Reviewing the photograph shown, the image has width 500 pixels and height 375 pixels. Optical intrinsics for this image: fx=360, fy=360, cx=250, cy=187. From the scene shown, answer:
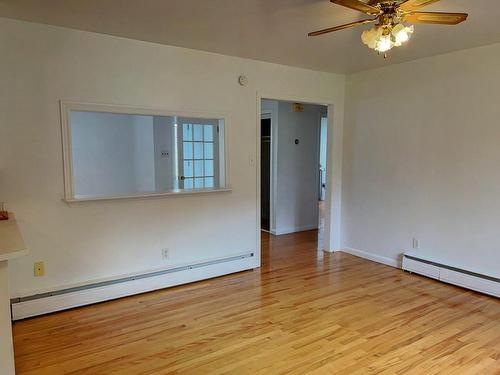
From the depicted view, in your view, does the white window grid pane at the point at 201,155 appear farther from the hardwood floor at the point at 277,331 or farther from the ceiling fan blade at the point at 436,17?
the ceiling fan blade at the point at 436,17

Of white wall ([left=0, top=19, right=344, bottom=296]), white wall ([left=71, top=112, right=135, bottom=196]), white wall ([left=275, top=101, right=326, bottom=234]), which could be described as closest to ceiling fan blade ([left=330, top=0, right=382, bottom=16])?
white wall ([left=0, top=19, right=344, bottom=296])

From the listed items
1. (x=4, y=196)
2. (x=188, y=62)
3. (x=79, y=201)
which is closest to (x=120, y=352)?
(x=79, y=201)

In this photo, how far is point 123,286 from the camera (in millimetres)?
3379

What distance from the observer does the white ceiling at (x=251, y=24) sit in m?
2.44

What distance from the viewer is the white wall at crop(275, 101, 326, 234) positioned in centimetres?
578

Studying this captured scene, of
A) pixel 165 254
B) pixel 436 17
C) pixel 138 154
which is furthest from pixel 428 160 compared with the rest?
pixel 138 154

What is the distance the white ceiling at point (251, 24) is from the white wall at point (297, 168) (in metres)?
2.07

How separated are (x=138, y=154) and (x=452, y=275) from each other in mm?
4464

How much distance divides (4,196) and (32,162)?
1.08 feet

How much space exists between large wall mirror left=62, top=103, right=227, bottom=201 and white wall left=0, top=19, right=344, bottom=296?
0.60 metres

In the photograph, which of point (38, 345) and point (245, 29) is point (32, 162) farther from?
point (245, 29)

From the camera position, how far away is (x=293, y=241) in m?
5.50

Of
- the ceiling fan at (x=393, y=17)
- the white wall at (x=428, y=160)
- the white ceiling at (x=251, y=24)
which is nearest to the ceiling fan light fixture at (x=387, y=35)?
the ceiling fan at (x=393, y=17)

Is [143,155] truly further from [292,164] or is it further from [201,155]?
[292,164]
